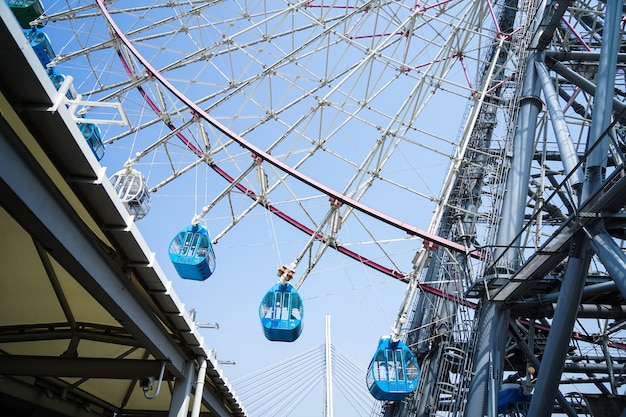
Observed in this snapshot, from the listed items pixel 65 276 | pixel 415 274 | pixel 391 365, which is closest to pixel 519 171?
pixel 415 274

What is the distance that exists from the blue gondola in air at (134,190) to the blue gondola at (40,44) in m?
3.19

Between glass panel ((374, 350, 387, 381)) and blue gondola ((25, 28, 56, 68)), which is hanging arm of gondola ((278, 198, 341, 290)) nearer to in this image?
glass panel ((374, 350, 387, 381))

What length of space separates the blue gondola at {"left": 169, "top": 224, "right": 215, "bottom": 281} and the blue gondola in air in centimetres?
110

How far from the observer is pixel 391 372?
941 centimetres

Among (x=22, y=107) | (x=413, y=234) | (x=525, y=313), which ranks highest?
(x=413, y=234)

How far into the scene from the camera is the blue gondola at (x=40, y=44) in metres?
10.7

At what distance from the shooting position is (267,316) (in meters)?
10.1

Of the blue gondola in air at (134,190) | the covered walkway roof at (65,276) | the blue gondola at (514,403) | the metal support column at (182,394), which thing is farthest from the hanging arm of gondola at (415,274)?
the blue gondola in air at (134,190)

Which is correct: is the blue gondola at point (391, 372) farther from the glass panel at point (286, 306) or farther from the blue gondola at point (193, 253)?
the blue gondola at point (193, 253)

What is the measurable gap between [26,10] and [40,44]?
163cm

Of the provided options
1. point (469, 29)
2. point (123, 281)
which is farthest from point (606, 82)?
point (469, 29)

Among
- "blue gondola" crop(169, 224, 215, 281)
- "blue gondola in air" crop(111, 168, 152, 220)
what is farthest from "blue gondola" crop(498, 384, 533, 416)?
"blue gondola in air" crop(111, 168, 152, 220)

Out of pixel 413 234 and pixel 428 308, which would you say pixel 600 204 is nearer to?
pixel 413 234

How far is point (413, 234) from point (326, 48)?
650cm
